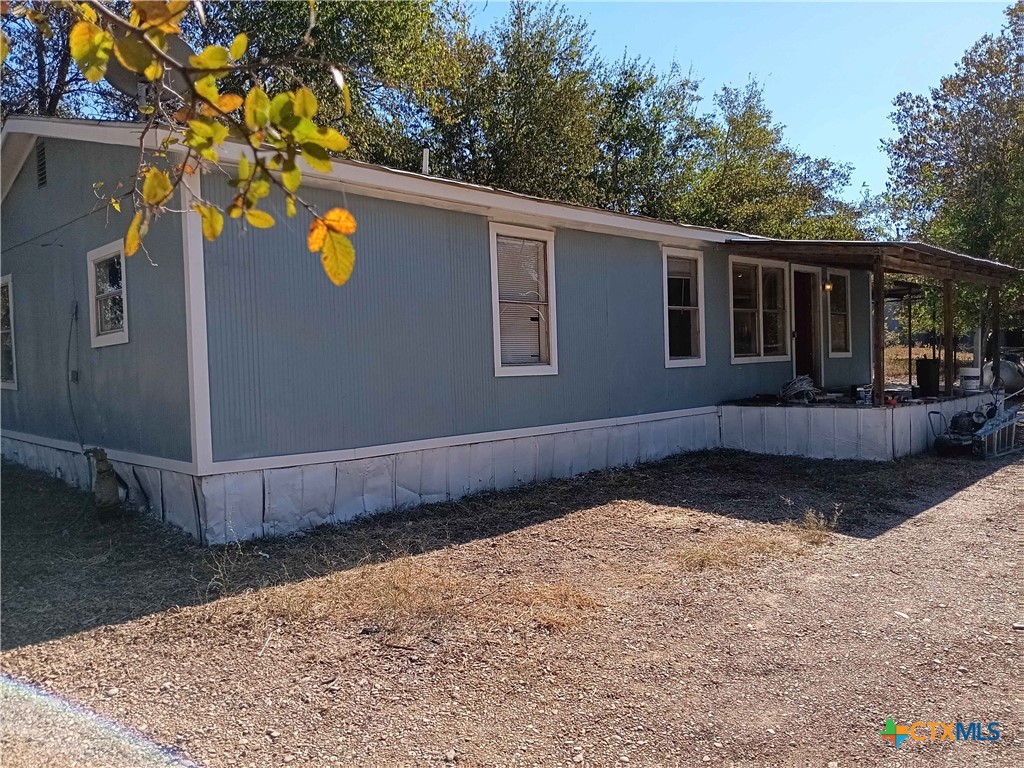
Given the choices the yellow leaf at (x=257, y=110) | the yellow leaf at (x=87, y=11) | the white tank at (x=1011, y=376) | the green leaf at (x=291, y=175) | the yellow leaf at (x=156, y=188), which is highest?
the yellow leaf at (x=87, y=11)

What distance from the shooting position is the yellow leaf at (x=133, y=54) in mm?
1706

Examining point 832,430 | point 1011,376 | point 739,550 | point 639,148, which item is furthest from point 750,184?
point 739,550

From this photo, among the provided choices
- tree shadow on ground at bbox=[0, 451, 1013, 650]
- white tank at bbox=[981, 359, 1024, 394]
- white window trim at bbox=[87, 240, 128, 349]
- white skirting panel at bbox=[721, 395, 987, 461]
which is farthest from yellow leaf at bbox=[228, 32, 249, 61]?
white tank at bbox=[981, 359, 1024, 394]

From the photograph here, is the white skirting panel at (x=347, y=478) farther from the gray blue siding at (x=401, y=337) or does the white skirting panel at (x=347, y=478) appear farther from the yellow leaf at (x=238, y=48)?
the yellow leaf at (x=238, y=48)

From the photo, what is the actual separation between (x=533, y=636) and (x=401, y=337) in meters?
3.51

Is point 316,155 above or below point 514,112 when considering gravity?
below

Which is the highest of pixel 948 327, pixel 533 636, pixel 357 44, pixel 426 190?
pixel 357 44

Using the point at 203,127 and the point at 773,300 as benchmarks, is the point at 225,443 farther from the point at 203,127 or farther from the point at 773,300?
the point at 773,300

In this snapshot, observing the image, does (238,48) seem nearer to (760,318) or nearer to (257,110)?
(257,110)

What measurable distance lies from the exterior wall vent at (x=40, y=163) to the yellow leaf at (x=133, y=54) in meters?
7.50

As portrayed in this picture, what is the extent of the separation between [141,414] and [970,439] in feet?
29.6

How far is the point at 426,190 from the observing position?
22.1 ft

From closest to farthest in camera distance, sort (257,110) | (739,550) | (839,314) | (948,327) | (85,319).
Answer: (257,110), (739,550), (85,319), (948,327), (839,314)

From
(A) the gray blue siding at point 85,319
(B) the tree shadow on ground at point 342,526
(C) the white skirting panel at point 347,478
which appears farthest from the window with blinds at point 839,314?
(A) the gray blue siding at point 85,319
